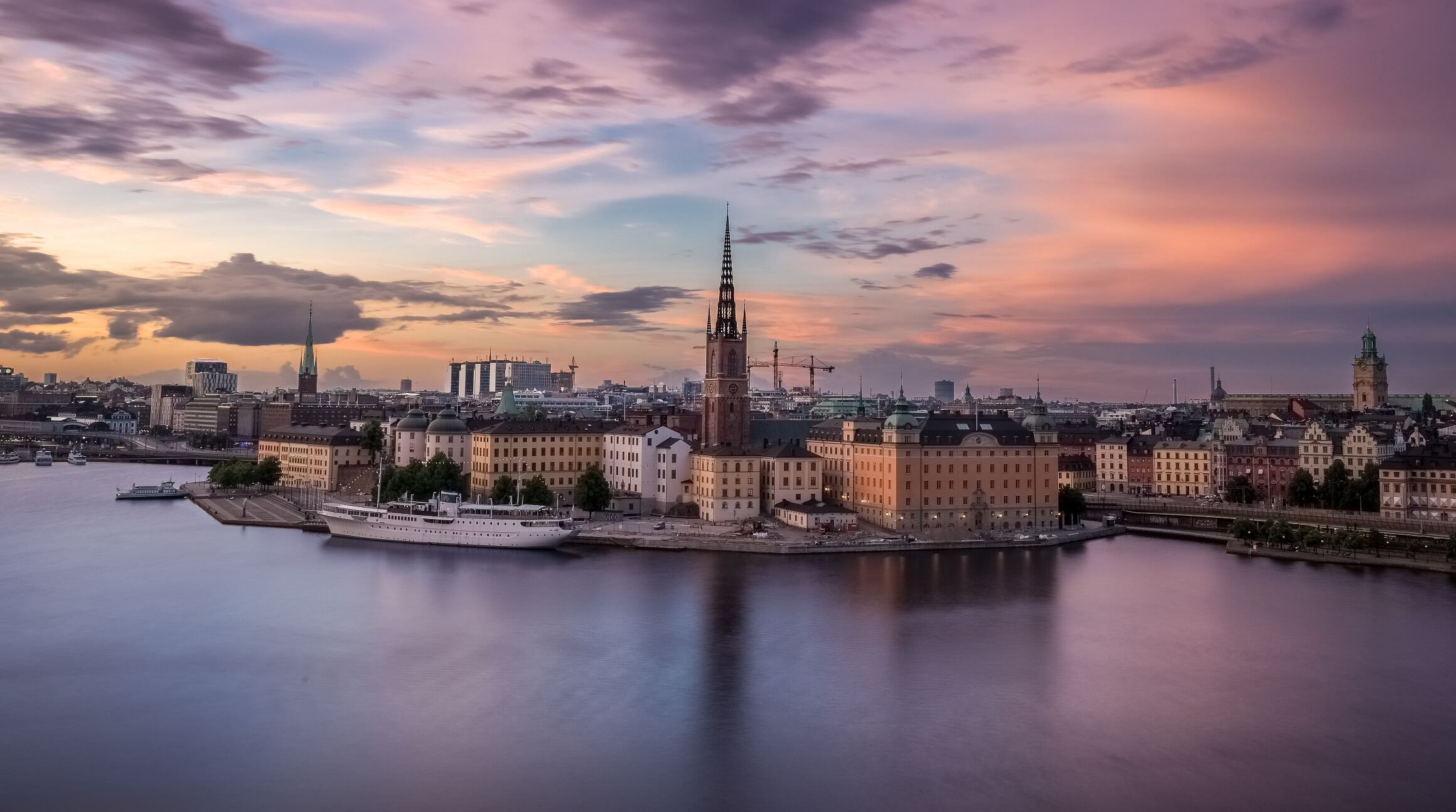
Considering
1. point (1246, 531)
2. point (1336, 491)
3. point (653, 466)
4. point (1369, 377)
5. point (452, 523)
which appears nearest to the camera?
point (452, 523)

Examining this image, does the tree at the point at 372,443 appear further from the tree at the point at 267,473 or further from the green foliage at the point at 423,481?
the green foliage at the point at 423,481

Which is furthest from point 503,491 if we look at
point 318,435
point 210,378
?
point 210,378

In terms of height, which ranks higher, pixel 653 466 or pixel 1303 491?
pixel 653 466

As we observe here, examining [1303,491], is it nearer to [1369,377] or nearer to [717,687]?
[717,687]

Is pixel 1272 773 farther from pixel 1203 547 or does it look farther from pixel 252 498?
pixel 252 498

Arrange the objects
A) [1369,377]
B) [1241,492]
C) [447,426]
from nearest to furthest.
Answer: [1241,492] → [447,426] → [1369,377]

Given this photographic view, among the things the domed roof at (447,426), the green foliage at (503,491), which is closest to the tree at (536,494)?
the green foliage at (503,491)

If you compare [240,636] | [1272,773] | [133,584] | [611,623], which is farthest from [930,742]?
[133,584]

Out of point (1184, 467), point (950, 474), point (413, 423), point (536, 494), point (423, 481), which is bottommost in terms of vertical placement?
point (536, 494)
